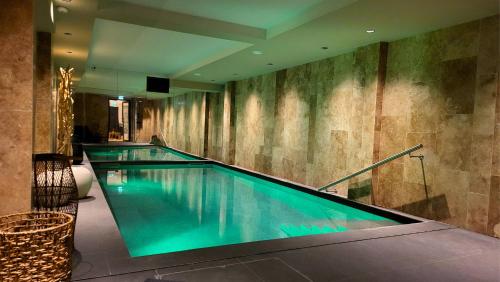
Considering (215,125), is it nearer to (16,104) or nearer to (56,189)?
(56,189)

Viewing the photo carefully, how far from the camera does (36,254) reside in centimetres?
145

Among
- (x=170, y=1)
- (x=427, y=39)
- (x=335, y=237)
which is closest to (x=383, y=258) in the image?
(x=335, y=237)

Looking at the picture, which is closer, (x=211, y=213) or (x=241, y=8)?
(x=241, y=8)

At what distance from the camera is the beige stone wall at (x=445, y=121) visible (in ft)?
13.3

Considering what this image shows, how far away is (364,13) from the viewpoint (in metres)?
4.14

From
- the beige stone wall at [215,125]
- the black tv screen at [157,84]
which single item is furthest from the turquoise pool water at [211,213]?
the beige stone wall at [215,125]

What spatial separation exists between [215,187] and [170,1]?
415 centimetres

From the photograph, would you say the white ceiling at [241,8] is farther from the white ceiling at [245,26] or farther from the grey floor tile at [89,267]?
the grey floor tile at [89,267]

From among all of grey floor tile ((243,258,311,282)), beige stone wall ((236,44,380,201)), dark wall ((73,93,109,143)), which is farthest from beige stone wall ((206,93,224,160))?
grey floor tile ((243,258,311,282))

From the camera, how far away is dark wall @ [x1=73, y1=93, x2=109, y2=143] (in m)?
17.5

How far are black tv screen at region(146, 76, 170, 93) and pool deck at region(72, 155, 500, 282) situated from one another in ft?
24.0

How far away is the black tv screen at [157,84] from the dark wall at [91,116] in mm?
8510

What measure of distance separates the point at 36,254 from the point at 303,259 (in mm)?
2011

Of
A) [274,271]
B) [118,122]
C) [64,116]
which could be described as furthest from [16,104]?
[118,122]
